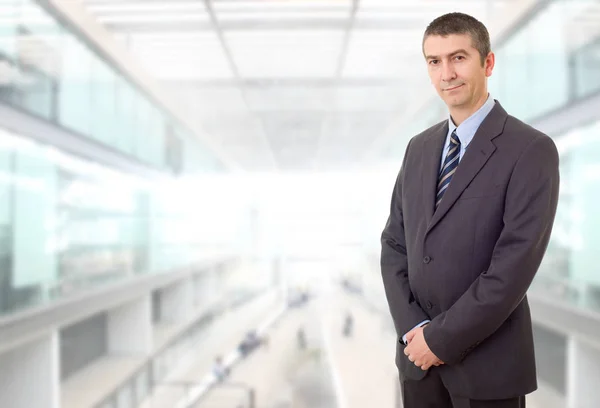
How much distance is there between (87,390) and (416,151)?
590cm

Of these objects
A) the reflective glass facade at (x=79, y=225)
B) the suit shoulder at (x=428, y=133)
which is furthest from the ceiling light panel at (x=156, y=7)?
the suit shoulder at (x=428, y=133)

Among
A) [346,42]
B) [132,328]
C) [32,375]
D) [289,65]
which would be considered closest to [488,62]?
[346,42]

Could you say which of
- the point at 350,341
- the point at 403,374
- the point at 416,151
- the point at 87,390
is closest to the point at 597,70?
the point at 416,151

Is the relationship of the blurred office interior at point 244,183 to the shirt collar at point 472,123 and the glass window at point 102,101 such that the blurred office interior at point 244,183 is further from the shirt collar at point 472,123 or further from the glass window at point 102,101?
the shirt collar at point 472,123

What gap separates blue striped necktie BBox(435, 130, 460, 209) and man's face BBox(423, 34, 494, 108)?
0.12 metres

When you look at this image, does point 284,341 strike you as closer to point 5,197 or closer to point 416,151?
point 5,197

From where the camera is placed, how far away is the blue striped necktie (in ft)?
4.91

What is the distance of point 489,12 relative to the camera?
3945mm

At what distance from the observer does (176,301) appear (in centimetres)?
838

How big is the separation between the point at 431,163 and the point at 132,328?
6.86 metres

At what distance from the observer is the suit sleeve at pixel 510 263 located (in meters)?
1.30

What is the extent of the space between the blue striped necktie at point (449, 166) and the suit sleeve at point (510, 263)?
7.2 inches

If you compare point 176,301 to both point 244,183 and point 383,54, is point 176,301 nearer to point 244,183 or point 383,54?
point 244,183

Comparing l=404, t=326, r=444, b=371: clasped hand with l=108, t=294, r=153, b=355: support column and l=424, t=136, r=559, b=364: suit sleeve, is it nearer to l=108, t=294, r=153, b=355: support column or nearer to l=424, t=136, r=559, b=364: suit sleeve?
l=424, t=136, r=559, b=364: suit sleeve
